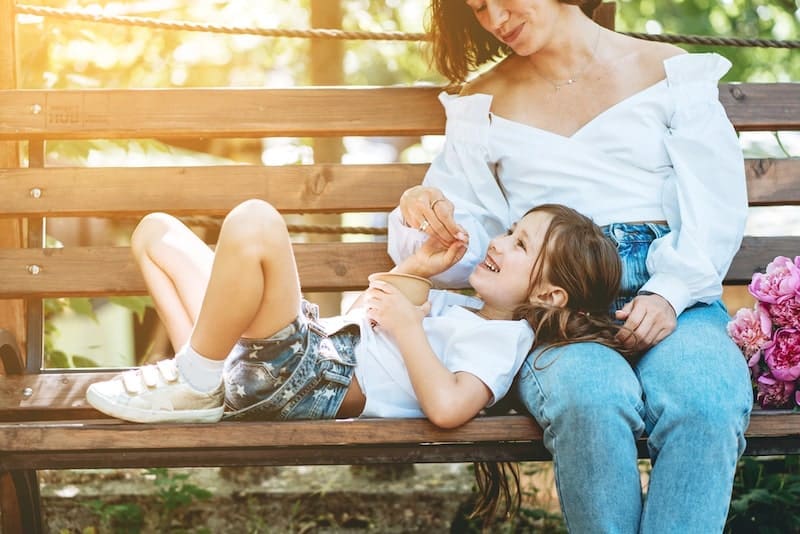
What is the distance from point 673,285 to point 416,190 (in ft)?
2.22

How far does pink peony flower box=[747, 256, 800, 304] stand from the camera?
247cm

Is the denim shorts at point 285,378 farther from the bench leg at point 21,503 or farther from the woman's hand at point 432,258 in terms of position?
the bench leg at point 21,503

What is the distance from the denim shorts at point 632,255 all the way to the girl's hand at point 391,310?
1.65 ft

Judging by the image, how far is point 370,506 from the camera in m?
3.56

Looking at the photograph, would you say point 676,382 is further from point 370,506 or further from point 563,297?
point 370,506

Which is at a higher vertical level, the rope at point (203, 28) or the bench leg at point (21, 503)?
the rope at point (203, 28)

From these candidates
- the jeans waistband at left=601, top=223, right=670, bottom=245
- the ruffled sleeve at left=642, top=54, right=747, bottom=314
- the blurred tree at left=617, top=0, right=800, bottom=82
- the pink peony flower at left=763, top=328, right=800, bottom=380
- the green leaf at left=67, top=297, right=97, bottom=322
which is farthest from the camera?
the blurred tree at left=617, top=0, right=800, bottom=82

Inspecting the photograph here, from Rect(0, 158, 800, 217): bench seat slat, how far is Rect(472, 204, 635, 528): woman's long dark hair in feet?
2.26

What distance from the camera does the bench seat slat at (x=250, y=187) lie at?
3080 millimetres

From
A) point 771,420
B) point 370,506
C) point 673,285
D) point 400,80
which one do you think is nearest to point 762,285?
point 673,285

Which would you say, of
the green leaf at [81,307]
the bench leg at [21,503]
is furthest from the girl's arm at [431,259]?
the green leaf at [81,307]

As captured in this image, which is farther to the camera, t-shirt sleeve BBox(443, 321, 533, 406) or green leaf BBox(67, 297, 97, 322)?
green leaf BBox(67, 297, 97, 322)

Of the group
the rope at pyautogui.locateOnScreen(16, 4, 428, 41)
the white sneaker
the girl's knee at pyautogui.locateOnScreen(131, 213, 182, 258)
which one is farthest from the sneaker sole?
the rope at pyautogui.locateOnScreen(16, 4, 428, 41)

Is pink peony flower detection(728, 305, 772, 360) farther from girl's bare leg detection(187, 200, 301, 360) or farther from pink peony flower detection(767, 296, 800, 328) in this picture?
girl's bare leg detection(187, 200, 301, 360)
